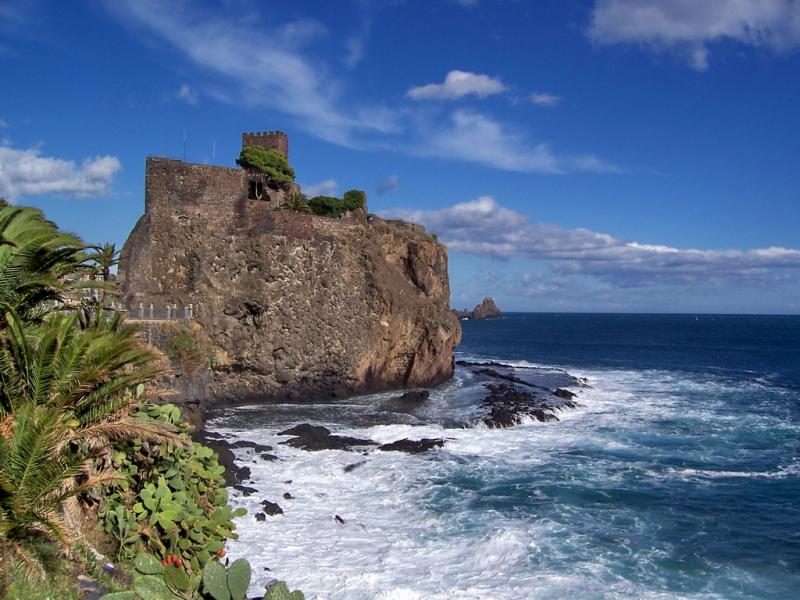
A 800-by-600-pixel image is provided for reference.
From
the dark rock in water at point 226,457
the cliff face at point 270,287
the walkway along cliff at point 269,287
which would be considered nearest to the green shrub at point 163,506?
the dark rock in water at point 226,457

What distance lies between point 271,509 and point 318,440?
22.2 feet

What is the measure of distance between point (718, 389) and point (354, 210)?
2659 centimetres

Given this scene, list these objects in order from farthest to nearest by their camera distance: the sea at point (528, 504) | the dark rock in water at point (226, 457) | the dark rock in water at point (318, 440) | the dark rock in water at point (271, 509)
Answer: the dark rock in water at point (318, 440) < the dark rock in water at point (226, 457) < the dark rock in water at point (271, 509) < the sea at point (528, 504)

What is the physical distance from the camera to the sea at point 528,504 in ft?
40.3

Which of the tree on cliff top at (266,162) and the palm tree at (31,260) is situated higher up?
the tree on cliff top at (266,162)

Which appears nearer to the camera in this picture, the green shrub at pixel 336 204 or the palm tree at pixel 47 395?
the palm tree at pixel 47 395

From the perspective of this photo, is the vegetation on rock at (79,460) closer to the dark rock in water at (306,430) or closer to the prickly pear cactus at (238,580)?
the prickly pear cactus at (238,580)

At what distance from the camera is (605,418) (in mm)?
29266

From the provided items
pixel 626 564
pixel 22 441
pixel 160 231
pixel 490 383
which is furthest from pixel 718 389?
pixel 22 441

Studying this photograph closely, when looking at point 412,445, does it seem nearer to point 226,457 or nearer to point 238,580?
point 226,457

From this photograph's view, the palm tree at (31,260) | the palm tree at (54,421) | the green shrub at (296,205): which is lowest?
the palm tree at (54,421)

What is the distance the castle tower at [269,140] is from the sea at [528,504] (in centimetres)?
1822

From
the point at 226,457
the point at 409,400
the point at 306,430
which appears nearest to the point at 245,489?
the point at 226,457

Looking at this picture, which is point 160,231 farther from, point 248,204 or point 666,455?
point 666,455
